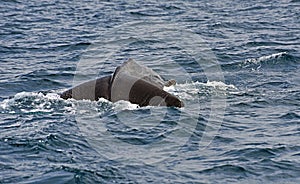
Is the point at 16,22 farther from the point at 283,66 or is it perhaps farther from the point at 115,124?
the point at 115,124

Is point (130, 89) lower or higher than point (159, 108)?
higher

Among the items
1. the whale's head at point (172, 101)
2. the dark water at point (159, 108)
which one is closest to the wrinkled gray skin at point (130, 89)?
the whale's head at point (172, 101)

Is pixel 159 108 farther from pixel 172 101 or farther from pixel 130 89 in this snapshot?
pixel 130 89

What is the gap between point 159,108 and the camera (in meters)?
17.5

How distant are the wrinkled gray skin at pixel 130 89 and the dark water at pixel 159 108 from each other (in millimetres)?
209

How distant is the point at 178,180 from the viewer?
13.6 metres

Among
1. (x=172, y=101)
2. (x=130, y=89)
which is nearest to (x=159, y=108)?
(x=172, y=101)

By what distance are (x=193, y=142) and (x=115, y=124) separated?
76.6 inches

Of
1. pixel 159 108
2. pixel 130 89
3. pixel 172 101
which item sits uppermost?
pixel 130 89

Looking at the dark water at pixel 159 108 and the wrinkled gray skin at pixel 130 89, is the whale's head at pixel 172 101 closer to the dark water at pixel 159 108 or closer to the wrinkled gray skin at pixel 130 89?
the wrinkled gray skin at pixel 130 89

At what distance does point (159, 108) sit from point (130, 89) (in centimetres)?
89

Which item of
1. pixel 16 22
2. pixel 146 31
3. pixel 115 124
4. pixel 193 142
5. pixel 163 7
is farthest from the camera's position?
pixel 163 7

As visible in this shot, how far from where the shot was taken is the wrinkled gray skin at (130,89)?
1753cm

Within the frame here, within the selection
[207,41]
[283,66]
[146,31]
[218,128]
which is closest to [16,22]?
[146,31]
